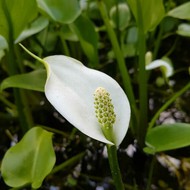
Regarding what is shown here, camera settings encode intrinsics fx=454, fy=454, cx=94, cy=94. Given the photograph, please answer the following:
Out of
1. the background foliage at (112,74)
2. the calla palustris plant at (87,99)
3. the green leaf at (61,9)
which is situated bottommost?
the background foliage at (112,74)

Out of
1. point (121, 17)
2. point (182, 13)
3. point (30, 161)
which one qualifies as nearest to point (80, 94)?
point (30, 161)

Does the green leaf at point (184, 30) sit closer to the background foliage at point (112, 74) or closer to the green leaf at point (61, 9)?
the background foliage at point (112, 74)

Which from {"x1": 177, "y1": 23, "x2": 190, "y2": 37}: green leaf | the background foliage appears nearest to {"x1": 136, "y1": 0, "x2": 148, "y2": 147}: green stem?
the background foliage

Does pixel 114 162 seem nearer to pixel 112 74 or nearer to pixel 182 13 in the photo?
pixel 182 13

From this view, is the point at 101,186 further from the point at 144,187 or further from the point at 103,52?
the point at 103,52

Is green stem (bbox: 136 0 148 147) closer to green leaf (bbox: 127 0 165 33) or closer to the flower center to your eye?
green leaf (bbox: 127 0 165 33)

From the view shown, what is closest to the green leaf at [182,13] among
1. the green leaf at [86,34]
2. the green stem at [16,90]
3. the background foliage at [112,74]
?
the background foliage at [112,74]

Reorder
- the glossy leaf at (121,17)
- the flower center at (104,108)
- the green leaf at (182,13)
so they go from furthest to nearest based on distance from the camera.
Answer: the glossy leaf at (121,17) → the green leaf at (182,13) → the flower center at (104,108)
